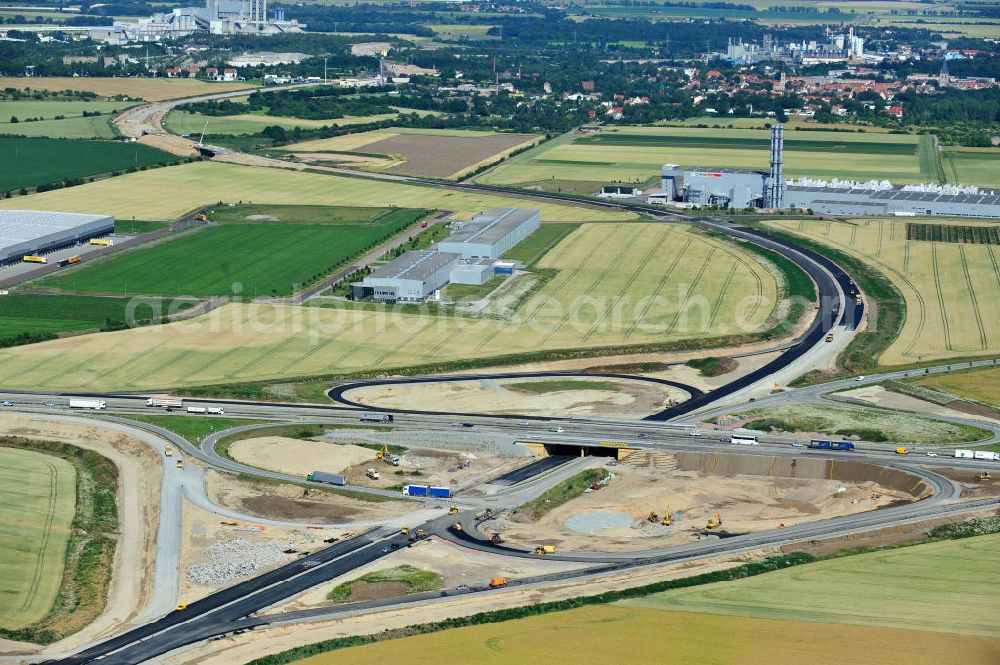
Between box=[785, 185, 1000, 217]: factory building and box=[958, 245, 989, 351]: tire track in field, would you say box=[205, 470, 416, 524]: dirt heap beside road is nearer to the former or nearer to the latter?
box=[958, 245, 989, 351]: tire track in field

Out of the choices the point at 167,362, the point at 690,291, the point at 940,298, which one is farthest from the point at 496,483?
the point at 940,298

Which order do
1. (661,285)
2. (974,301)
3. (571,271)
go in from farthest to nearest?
(571,271)
(661,285)
(974,301)

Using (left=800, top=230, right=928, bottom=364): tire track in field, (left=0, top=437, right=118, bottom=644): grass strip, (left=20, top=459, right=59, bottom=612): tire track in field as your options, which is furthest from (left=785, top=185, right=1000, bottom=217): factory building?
(left=20, top=459, right=59, bottom=612): tire track in field

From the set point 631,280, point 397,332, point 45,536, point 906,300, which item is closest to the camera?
point 45,536

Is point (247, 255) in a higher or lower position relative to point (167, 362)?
higher

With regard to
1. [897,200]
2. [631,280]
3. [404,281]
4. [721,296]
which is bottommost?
[721,296]

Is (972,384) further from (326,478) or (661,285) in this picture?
(326,478)
